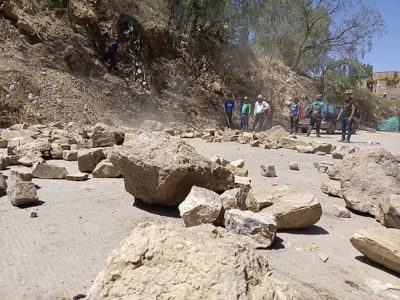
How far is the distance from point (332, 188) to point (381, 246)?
8.11 ft

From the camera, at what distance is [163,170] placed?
388 centimetres

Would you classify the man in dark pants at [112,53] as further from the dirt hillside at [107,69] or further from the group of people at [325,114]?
the group of people at [325,114]

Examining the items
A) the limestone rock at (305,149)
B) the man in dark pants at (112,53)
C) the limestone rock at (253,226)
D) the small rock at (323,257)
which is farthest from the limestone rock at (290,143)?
the man in dark pants at (112,53)

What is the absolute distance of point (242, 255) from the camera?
2025mm

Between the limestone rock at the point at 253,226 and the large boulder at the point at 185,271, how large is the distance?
1.26 metres

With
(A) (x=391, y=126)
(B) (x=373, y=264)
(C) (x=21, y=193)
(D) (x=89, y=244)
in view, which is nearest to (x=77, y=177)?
(C) (x=21, y=193)

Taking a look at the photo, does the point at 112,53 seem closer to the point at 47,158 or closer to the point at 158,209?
the point at 47,158

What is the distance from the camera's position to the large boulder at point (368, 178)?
16.3ft

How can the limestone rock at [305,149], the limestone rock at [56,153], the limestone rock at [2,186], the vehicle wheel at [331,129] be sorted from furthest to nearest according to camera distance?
the vehicle wheel at [331,129] → the limestone rock at [305,149] → the limestone rock at [56,153] → the limestone rock at [2,186]

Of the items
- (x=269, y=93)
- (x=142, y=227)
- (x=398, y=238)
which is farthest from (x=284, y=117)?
(x=142, y=227)

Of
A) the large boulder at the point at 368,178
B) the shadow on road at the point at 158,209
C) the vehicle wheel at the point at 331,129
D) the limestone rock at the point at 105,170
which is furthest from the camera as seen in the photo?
the vehicle wheel at the point at 331,129

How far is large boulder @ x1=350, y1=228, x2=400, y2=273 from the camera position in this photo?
3.36m

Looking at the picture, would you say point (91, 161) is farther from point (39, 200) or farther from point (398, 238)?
point (398, 238)

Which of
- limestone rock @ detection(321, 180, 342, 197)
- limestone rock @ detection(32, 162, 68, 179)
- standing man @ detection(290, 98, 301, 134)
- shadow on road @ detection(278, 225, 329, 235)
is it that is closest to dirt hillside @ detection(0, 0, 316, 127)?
standing man @ detection(290, 98, 301, 134)
